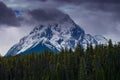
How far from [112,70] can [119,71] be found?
2.96m

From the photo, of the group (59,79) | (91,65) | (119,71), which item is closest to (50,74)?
(59,79)

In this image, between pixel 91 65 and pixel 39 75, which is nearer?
pixel 91 65

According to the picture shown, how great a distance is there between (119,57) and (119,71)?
1269 cm

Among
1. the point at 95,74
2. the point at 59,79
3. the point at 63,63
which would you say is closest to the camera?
the point at 95,74

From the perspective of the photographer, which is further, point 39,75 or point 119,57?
point 39,75

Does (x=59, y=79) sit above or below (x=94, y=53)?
below

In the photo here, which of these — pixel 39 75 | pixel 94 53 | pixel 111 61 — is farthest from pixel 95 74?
pixel 39 75

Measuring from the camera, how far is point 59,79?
171125 millimetres

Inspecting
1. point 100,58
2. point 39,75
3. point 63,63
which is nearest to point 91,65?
point 100,58

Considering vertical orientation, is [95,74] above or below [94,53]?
below

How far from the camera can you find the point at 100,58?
175 m

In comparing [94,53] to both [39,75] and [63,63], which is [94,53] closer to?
[63,63]

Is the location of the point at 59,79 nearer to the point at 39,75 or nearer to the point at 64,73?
the point at 64,73

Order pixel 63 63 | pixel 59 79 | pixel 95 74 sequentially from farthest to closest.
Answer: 1. pixel 63 63
2. pixel 59 79
3. pixel 95 74
